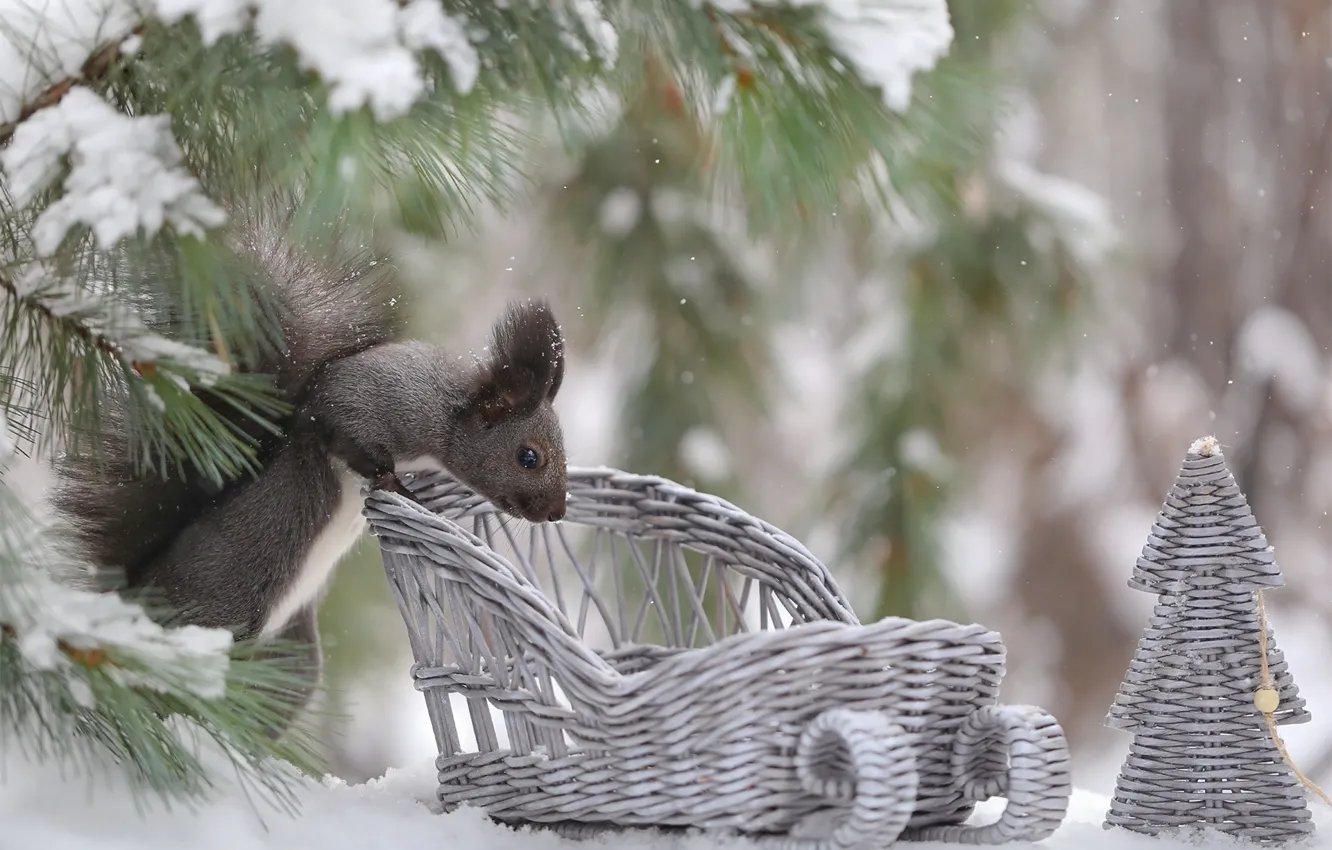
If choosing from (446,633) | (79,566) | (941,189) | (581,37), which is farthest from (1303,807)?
(79,566)

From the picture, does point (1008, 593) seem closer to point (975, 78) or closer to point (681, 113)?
point (681, 113)

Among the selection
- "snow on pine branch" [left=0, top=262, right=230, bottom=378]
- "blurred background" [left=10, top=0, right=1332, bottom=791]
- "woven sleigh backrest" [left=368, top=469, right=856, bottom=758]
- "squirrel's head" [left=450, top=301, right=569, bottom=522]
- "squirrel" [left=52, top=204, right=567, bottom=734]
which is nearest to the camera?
"snow on pine branch" [left=0, top=262, right=230, bottom=378]

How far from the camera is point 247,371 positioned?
1033mm

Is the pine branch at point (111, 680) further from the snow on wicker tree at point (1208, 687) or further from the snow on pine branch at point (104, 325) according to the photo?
the snow on wicker tree at point (1208, 687)

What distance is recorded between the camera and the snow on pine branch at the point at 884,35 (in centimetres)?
75

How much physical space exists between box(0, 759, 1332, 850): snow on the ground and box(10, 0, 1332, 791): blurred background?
0.24ft

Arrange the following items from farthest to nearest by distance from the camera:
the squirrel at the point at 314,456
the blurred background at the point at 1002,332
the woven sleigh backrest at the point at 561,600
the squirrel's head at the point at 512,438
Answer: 1. the blurred background at the point at 1002,332
2. the squirrel's head at the point at 512,438
3. the squirrel at the point at 314,456
4. the woven sleigh backrest at the point at 561,600

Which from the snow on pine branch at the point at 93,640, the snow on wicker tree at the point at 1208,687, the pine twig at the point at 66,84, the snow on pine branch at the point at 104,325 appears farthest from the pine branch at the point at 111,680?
the snow on wicker tree at the point at 1208,687

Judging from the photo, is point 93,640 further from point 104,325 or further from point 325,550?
point 325,550

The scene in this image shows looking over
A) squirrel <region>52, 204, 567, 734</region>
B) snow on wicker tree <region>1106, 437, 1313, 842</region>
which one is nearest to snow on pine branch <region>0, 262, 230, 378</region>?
squirrel <region>52, 204, 567, 734</region>

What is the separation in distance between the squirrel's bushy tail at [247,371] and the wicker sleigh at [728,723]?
16 centimetres

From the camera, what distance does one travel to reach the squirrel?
3.39 feet

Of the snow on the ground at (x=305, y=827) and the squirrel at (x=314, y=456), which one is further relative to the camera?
the squirrel at (x=314, y=456)

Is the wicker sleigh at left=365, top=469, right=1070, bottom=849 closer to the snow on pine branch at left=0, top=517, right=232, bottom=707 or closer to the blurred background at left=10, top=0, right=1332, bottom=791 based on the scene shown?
the blurred background at left=10, top=0, right=1332, bottom=791
